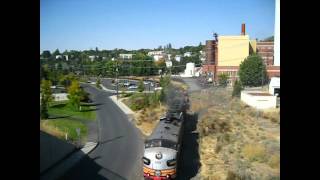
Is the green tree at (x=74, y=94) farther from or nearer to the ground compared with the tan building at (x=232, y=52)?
nearer to the ground

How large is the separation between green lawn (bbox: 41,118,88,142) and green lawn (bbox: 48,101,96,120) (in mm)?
145

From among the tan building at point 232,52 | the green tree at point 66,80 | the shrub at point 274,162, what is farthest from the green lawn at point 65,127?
the tan building at point 232,52

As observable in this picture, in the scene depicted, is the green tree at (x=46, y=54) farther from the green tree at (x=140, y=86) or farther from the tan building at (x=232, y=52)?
the tan building at (x=232, y=52)

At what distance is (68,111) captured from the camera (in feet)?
23.0

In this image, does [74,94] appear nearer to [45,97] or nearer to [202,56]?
[45,97]

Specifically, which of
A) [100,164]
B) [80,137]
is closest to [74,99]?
[80,137]

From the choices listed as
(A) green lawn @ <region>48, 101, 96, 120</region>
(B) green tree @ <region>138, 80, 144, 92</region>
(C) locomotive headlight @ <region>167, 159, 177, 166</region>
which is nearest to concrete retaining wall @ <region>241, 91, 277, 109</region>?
(B) green tree @ <region>138, 80, 144, 92</region>

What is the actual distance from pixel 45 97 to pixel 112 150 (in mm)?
1512

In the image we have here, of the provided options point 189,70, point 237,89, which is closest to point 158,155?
point 237,89

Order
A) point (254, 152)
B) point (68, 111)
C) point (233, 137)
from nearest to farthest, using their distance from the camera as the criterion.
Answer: point (254, 152)
point (68, 111)
point (233, 137)

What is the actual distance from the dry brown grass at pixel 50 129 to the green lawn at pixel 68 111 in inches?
12.9

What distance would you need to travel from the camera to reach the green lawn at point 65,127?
6441mm

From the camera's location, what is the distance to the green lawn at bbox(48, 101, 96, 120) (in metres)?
6.88
